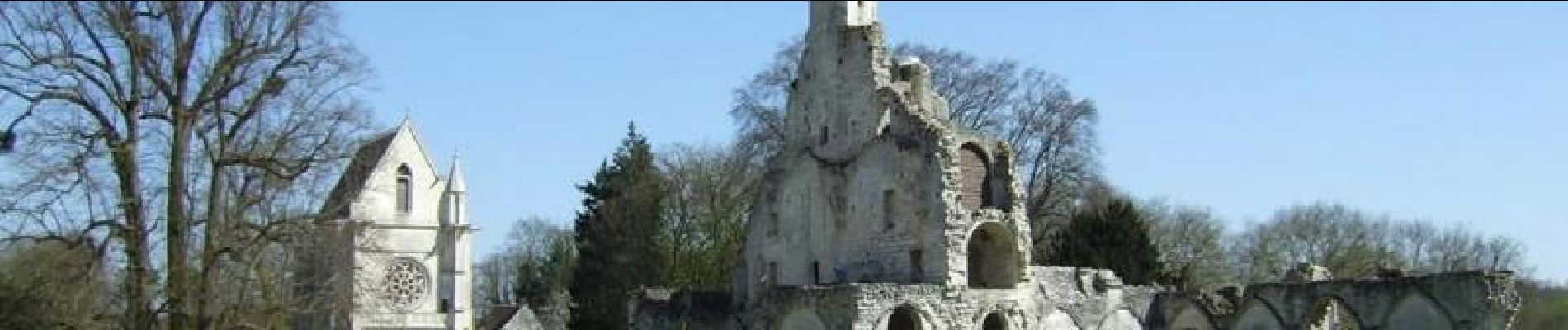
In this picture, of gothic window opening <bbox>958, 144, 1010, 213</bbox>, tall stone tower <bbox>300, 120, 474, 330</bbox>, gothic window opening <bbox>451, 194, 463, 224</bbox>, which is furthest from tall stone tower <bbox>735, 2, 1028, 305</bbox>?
gothic window opening <bbox>451, 194, 463, 224</bbox>

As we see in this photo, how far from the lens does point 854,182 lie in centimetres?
3781

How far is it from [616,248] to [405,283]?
12.2m

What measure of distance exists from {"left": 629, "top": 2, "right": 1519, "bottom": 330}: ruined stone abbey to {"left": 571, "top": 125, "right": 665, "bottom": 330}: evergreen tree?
5103 mm

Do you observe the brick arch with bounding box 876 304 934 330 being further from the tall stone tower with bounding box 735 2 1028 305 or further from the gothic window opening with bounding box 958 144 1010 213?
the gothic window opening with bounding box 958 144 1010 213

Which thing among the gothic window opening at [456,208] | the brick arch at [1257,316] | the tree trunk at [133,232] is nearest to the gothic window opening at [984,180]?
the brick arch at [1257,316]

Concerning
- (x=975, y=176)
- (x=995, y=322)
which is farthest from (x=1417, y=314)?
(x=975, y=176)

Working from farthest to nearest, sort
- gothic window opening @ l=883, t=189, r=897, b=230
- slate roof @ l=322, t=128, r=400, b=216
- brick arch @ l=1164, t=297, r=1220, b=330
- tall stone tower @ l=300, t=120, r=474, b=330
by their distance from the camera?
1. tall stone tower @ l=300, t=120, r=474, b=330
2. brick arch @ l=1164, t=297, r=1220, b=330
3. gothic window opening @ l=883, t=189, r=897, b=230
4. slate roof @ l=322, t=128, r=400, b=216

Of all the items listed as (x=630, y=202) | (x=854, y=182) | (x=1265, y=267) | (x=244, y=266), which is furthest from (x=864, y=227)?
(x=1265, y=267)

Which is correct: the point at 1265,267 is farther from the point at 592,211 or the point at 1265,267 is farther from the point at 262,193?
the point at 262,193

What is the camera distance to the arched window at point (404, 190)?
182 feet

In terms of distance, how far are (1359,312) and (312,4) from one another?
25.3 metres

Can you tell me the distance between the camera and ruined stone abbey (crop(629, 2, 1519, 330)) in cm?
3409

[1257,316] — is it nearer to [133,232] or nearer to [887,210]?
[887,210]

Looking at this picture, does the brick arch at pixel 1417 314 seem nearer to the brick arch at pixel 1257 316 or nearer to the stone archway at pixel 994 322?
the brick arch at pixel 1257 316
